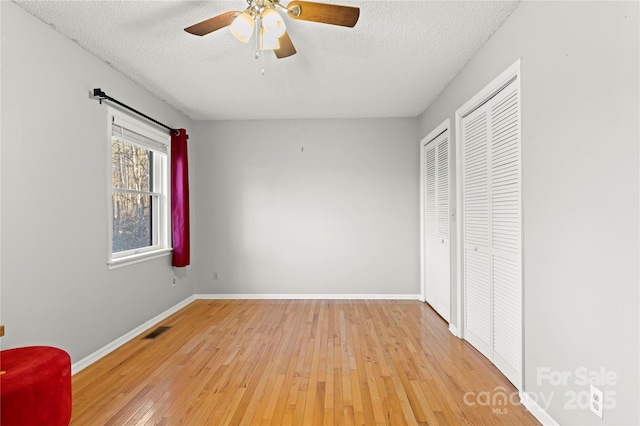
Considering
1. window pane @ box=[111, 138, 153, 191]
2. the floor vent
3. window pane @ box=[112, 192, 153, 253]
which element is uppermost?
window pane @ box=[111, 138, 153, 191]

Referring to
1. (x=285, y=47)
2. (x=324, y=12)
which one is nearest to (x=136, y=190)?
(x=285, y=47)

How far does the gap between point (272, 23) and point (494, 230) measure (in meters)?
2.23

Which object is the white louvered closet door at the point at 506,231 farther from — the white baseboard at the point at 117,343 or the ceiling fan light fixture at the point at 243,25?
the white baseboard at the point at 117,343

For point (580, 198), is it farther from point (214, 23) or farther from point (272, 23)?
point (214, 23)

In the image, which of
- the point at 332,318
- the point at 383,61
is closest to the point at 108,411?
the point at 332,318

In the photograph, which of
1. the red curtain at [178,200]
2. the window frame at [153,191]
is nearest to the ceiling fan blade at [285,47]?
the window frame at [153,191]

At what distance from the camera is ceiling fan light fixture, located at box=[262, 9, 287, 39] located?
186 centimetres

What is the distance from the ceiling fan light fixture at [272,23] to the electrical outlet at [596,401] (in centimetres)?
251

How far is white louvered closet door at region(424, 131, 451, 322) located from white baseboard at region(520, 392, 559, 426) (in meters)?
1.50

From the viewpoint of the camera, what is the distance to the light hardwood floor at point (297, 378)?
2.07 m

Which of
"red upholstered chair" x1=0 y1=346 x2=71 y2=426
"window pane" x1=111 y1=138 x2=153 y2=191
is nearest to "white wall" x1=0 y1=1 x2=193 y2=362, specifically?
"window pane" x1=111 y1=138 x2=153 y2=191

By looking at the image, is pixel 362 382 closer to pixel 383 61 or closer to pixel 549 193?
pixel 549 193

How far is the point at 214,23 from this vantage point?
2.04 meters

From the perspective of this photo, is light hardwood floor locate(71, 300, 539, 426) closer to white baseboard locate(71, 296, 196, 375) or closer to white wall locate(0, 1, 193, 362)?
white baseboard locate(71, 296, 196, 375)
